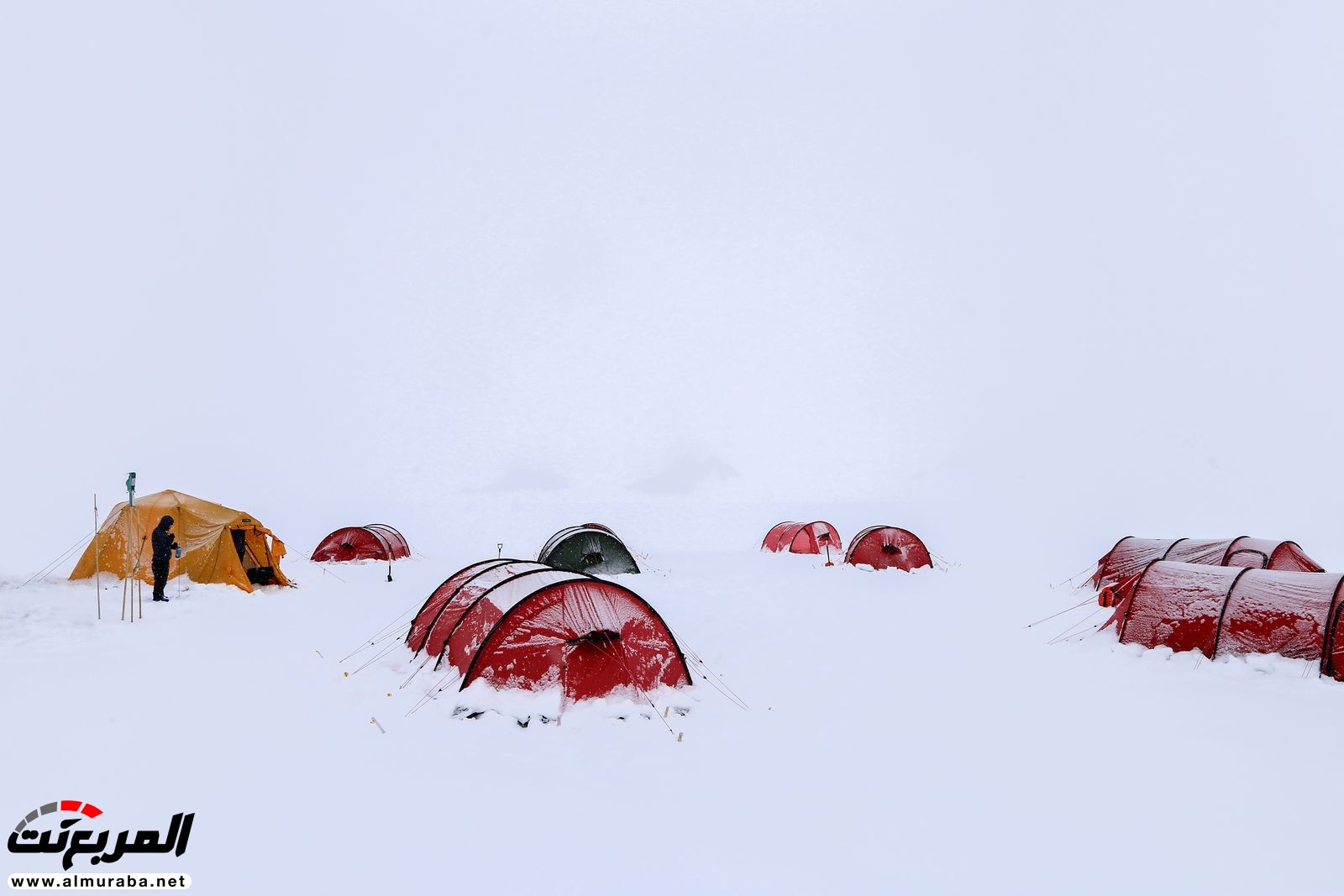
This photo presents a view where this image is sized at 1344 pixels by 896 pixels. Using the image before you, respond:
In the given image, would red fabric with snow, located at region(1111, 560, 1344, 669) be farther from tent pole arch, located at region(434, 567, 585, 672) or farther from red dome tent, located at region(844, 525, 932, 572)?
red dome tent, located at region(844, 525, 932, 572)

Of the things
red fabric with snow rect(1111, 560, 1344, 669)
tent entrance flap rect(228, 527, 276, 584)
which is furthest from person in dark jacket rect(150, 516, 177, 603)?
red fabric with snow rect(1111, 560, 1344, 669)

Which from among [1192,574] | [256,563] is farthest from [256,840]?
[256,563]

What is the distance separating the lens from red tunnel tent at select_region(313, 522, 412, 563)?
28453 millimetres

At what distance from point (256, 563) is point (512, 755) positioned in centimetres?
1648

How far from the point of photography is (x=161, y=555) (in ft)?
55.3

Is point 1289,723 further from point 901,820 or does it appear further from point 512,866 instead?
point 512,866

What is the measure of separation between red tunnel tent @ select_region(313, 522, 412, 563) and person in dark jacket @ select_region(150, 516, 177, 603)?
11.0 m

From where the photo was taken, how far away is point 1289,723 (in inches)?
377

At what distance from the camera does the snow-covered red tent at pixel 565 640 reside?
9648mm

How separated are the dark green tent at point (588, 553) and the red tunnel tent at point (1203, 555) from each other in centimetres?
1526

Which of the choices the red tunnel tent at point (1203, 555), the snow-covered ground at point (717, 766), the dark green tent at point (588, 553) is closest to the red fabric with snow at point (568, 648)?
the snow-covered ground at point (717, 766)

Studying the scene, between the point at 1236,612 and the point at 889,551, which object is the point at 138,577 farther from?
the point at 889,551

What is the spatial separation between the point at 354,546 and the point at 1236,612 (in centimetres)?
2853

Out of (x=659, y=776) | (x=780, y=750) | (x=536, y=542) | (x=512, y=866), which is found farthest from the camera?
(x=536, y=542)
